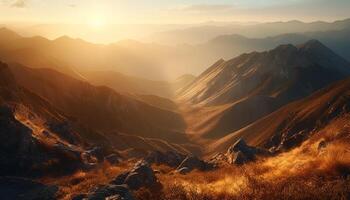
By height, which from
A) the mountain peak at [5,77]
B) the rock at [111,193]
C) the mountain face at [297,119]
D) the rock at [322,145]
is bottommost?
the mountain face at [297,119]

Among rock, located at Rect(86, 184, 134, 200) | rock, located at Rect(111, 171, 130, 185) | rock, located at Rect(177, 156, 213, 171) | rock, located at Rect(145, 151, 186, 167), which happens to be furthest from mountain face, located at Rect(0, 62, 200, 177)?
rock, located at Rect(86, 184, 134, 200)

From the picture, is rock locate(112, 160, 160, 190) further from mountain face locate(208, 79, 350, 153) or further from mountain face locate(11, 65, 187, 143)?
mountain face locate(11, 65, 187, 143)

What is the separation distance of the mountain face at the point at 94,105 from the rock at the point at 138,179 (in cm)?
8922

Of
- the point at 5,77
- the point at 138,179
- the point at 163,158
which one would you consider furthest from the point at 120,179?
the point at 5,77

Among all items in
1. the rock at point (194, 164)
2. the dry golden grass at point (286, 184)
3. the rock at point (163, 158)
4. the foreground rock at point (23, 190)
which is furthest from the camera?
the rock at point (163, 158)

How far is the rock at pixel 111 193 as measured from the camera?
46.4 ft

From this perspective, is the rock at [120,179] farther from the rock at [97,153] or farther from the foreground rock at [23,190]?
the rock at [97,153]

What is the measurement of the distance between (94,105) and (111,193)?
401 ft

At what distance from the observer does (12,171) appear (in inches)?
1086

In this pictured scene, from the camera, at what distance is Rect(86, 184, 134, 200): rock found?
14156 millimetres

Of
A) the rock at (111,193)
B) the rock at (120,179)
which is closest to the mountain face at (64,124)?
the rock at (120,179)

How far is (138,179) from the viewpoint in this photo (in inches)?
730

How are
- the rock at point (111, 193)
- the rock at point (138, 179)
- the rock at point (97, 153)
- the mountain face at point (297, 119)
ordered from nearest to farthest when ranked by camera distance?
the rock at point (111, 193) < the rock at point (138, 179) < the rock at point (97, 153) < the mountain face at point (297, 119)

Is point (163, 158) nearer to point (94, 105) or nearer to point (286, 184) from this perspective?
point (286, 184)
